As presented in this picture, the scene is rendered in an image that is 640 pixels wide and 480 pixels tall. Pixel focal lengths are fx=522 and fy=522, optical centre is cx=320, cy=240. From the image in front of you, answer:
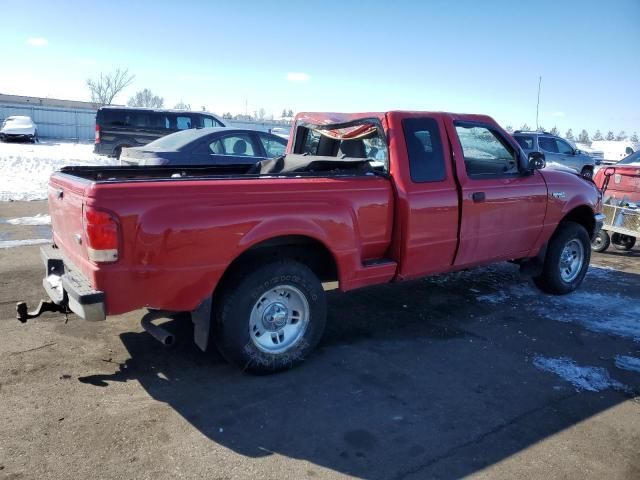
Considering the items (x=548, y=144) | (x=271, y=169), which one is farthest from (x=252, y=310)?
(x=548, y=144)

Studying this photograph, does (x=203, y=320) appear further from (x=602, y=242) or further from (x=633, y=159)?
(x=633, y=159)

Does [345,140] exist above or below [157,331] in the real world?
above

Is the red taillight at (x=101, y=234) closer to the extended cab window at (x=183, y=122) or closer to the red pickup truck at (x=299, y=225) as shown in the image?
the red pickup truck at (x=299, y=225)

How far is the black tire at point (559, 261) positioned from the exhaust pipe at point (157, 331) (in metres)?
4.35

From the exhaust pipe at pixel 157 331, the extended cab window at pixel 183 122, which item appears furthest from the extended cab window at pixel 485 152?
the extended cab window at pixel 183 122

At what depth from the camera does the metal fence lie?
38156 mm

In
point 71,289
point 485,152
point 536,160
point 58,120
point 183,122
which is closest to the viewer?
point 71,289

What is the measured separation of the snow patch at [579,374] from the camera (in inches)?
158

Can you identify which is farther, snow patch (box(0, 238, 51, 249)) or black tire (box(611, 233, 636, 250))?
black tire (box(611, 233, 636, 250))

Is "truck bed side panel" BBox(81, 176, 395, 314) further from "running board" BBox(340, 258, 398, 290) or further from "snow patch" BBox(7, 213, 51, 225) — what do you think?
"snow patch" BBox(7, 213, 51, 225)

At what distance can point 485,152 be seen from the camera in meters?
5.38

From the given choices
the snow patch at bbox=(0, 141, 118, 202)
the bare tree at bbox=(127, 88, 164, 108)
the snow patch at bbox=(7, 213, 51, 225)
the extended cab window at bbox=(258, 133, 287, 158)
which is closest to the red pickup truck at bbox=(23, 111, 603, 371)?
the extended cab window at bbox=(258, 133, 287, 158)

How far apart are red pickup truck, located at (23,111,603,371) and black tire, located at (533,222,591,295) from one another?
0.03 metres

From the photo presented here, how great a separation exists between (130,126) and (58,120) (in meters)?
25.5
